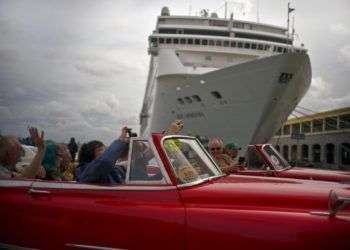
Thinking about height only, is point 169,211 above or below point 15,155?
below

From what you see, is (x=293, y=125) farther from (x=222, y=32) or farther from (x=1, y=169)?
(x=1, y=169)

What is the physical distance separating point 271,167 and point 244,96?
15412 mm

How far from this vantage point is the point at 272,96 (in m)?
21.1

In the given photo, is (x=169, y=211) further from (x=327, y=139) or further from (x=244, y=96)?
(x=327, y=139)

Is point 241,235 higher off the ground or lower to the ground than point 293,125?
lower

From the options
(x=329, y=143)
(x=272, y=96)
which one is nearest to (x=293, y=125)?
(x=329, y=143)

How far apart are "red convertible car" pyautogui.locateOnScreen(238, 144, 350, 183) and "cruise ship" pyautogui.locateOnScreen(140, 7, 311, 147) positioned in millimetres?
14254

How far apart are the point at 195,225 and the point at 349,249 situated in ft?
3.03

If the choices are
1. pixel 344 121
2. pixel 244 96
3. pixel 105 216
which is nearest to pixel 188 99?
pixel 244 96

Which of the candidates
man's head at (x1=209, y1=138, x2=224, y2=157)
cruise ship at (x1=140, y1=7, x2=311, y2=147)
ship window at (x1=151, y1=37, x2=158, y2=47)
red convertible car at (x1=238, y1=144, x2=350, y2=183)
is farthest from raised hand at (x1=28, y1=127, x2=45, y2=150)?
ship window at (x1=151, y1=37, x2=158, y2=47)

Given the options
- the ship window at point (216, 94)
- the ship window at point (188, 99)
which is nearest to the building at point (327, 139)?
the ship window at point (188, 99)

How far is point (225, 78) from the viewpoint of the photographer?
72.1ft

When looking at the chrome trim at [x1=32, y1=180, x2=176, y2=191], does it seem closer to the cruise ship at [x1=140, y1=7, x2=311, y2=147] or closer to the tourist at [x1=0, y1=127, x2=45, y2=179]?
the tourist at [x1=0, y1=127, x2=45, y2=179]

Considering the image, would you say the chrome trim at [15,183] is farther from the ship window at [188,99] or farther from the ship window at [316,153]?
the ship window at [316,153]
